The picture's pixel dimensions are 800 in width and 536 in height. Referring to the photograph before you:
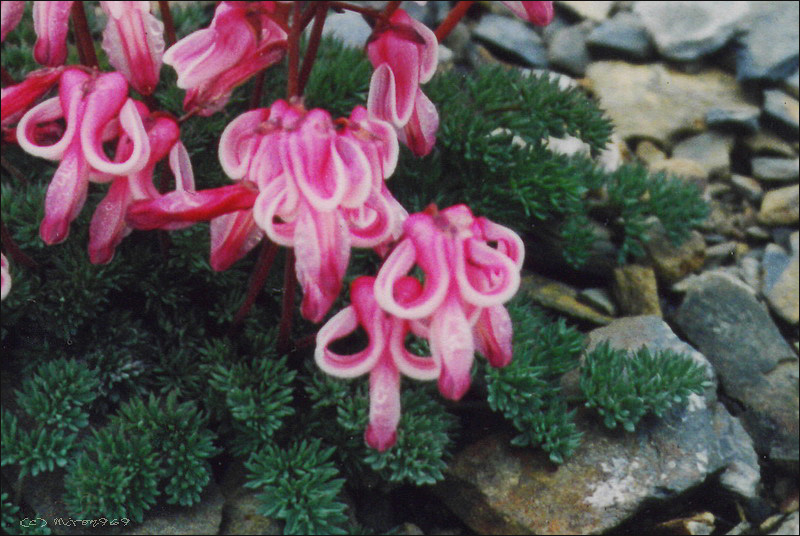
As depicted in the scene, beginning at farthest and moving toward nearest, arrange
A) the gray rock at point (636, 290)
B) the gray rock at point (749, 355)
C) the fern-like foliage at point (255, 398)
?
the gray rock at point (636, 290), the gray rock at point (749, 355), the fern-like foliage at point (255, 398)

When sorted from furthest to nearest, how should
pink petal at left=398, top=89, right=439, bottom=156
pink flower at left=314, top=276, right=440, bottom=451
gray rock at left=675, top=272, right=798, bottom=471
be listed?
1. gray rock at left=675, top=272, right=798, bottom=471
2. pink petal at left=398, top=89, right=439, bottom=156
3. pink flower at left=314, top=276, right=440, bottom=451

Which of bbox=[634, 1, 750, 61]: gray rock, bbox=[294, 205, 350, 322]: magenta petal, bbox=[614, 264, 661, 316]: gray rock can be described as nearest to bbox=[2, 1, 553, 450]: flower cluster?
bbox=[294, 205, 350, 322]: magenta petal

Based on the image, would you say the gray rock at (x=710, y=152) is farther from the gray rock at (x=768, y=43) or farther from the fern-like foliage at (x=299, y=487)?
the fern-like foliage at (x=299, y=487)

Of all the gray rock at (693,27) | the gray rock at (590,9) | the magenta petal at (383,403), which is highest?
the magenta petal at (383,403)

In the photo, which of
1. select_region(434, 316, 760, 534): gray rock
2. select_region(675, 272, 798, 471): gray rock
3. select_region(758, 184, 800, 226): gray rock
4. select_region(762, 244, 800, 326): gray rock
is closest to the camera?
select_region(434, 316, 760, 534): gray rock

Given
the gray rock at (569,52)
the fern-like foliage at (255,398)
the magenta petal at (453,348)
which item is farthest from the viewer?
the gray rock at (569,52)

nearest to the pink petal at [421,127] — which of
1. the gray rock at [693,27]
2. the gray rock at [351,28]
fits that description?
the gray rock at [351,28]

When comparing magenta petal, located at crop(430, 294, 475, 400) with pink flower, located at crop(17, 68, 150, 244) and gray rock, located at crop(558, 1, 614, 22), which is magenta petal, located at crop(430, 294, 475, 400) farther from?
gray rock, located at crop(558, 1, 614, 22)

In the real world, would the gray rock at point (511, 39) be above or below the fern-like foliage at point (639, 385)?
below

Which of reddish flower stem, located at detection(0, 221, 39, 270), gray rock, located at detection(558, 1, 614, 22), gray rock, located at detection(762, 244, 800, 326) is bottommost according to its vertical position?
gray rock, located at detection(762, 244, 800, 326)

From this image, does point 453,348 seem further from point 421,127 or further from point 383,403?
point 421,127
